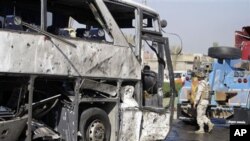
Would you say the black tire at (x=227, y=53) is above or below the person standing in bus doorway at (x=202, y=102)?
above

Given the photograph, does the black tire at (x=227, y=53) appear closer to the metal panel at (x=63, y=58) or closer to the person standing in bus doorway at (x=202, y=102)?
the person standing in bus doorway at (x=202, y=102)

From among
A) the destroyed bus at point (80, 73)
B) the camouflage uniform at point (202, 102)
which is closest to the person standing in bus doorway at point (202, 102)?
the camouflage uniform at point (202, 102)

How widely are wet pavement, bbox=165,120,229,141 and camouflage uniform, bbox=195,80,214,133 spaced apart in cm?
29

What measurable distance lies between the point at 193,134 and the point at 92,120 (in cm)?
516

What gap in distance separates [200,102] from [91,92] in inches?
214

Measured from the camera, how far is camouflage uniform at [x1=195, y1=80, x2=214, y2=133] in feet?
38.6

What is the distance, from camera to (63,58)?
250 inches

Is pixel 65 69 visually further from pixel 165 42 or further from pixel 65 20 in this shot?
pixel 165 42

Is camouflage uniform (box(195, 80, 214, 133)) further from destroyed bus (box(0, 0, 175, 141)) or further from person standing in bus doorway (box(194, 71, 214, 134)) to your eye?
destroyed bus (box(0, 0, 175, 141))

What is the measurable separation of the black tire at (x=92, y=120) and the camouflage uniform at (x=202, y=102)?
196 inches

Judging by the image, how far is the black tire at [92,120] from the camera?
22.3 feet

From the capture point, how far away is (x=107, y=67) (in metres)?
7.09

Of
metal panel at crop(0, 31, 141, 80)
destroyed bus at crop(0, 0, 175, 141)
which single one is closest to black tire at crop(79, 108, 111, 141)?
destroyed bus at crop(0, 0, 175, 141)

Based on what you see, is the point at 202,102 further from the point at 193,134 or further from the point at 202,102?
the point at 193,134
